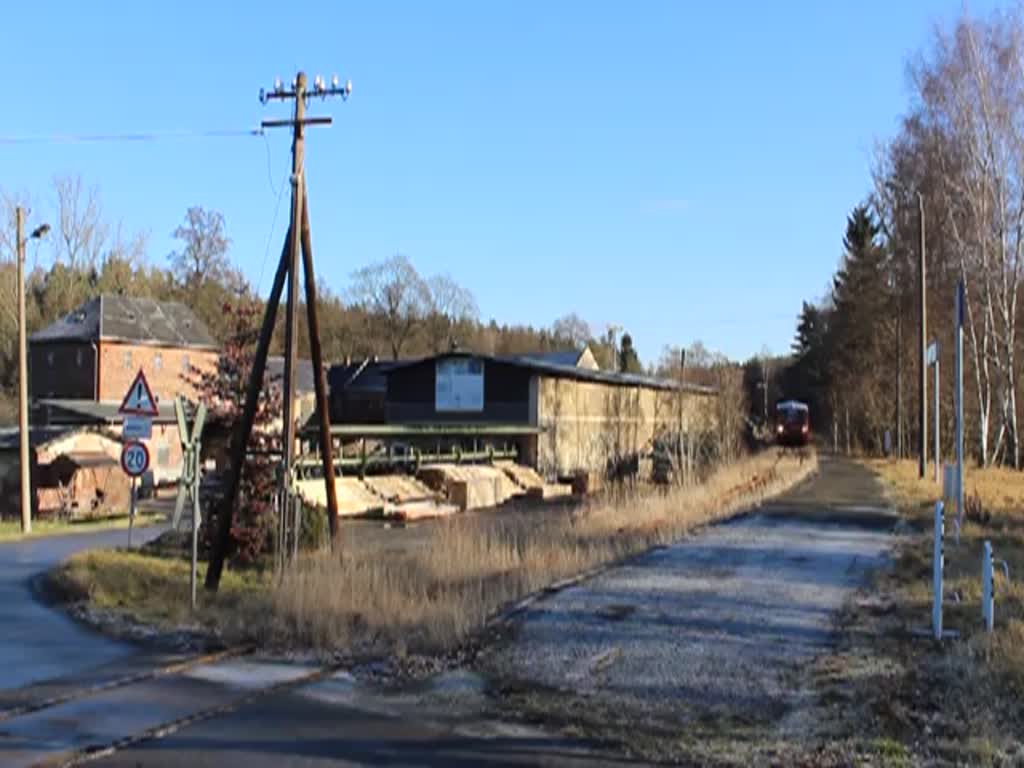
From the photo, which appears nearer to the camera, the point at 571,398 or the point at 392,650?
the point at 392,650

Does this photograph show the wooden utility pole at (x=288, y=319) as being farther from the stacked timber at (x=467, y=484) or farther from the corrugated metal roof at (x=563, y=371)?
the corrugated metal roof at (x=563, y=371)

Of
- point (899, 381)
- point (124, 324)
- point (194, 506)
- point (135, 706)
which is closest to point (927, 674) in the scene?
point (135, 706)

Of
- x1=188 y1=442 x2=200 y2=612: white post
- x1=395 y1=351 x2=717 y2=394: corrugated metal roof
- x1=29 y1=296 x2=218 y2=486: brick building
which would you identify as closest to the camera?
x1=188 y1=442 x2=200 y2=612: white post

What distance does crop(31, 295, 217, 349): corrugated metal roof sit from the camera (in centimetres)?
6425

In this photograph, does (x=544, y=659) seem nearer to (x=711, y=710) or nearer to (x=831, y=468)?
(x=711, y=710)

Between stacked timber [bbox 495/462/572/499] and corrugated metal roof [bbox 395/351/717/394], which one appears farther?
corrugated metal roof [bbox 395/351/717/394]

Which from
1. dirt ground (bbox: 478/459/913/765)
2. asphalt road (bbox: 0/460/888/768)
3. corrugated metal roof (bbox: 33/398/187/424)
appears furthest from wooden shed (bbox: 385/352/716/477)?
asphalt road (bbox: 0/460/888/768)

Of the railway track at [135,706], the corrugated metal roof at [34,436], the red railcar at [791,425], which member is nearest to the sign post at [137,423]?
the railway track at [135,706]

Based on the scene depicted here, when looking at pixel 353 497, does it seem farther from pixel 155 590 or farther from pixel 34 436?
pixel 155 590

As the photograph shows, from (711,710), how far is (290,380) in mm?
10736

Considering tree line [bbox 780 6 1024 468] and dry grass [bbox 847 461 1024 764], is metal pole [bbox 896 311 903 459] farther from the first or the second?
dry grass [bbox 847 461 1024 764]

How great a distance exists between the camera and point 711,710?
27.2 ft

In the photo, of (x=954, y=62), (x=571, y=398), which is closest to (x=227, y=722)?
(x=954, y=62)

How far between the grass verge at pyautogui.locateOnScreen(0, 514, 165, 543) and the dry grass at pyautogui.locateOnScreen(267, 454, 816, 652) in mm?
17669
